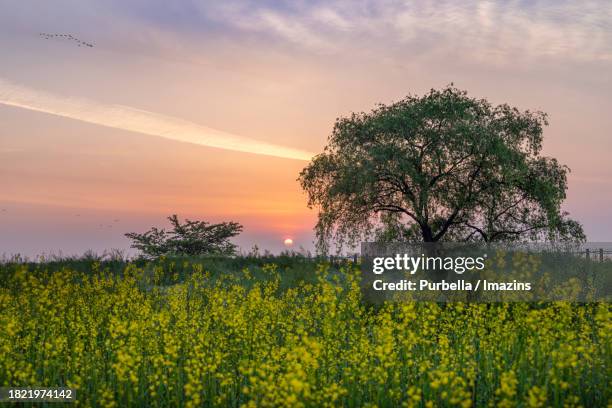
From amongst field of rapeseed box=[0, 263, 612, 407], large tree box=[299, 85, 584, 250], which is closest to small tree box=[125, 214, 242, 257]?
large tree box=[299, 85, 584, 250]

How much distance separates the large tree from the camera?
2994 cm

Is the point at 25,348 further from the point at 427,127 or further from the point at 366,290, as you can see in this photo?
the point at 427,127

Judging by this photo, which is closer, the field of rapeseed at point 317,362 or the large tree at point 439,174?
the field of rapeseed at point 317,362

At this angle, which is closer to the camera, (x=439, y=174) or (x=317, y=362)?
(x=317, y=362)

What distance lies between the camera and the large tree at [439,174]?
1179 inches

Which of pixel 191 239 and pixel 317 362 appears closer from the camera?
pixel 317 362

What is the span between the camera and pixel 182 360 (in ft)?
33.3

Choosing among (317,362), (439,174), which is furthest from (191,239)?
(317,362)

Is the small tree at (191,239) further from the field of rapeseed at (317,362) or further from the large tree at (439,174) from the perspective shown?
the field of rapeseed at (317,362)

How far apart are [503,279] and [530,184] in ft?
63.5

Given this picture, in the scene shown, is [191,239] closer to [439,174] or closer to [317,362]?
[439,174]

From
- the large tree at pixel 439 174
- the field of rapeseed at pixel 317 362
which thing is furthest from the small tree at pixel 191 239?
the field of rapeseed at pixel 317 362

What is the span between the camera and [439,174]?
30.1m

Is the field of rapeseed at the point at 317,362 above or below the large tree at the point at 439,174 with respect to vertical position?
below
